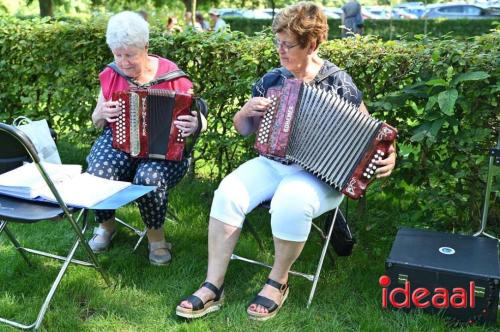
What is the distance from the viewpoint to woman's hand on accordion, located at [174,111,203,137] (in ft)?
11.8

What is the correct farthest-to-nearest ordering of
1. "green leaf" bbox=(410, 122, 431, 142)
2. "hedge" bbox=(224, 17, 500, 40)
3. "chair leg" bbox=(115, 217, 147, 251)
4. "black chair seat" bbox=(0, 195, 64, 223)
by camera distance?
"hedge" bbox=(224, 17, 500, 40) → "chair leg" bbox=(115, 217, 147, 251) → "green leaf" bbox=(410, 122, 431, 142) → "black chair seat" bbox=(0, 195, 64, 223)

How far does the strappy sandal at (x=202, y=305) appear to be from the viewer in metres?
3.11

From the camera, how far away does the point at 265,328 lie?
3066mm

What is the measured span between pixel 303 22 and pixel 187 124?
2.96 feet

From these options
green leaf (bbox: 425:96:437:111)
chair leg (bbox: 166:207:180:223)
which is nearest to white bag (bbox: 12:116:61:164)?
chair leg (bbox: 166:207:180:223)

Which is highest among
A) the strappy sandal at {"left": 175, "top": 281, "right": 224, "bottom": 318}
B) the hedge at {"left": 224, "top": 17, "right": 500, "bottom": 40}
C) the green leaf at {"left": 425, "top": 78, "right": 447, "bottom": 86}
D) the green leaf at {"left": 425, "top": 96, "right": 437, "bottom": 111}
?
the green leaf at {"left": 425, "top": 78, "right": 447, "bottom": 86}

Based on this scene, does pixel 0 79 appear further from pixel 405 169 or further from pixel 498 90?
pixel 498 90

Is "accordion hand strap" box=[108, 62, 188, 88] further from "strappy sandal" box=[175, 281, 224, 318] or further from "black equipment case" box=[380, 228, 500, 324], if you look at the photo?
"black equipment case" box=[380, 228, 500, 324]

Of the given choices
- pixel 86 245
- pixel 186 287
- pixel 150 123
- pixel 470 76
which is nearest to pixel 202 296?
pixel 186 287

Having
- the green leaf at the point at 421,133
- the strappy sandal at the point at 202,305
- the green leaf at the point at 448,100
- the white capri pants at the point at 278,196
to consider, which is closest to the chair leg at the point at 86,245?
the strappy sandal at the point at 202,305

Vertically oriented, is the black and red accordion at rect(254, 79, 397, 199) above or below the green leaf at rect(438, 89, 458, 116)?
below

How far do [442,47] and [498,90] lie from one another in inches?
16.8

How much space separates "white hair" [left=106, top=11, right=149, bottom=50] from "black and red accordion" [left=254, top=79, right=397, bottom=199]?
2.88 ft

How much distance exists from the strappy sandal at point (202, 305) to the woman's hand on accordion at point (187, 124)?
0.91 m
